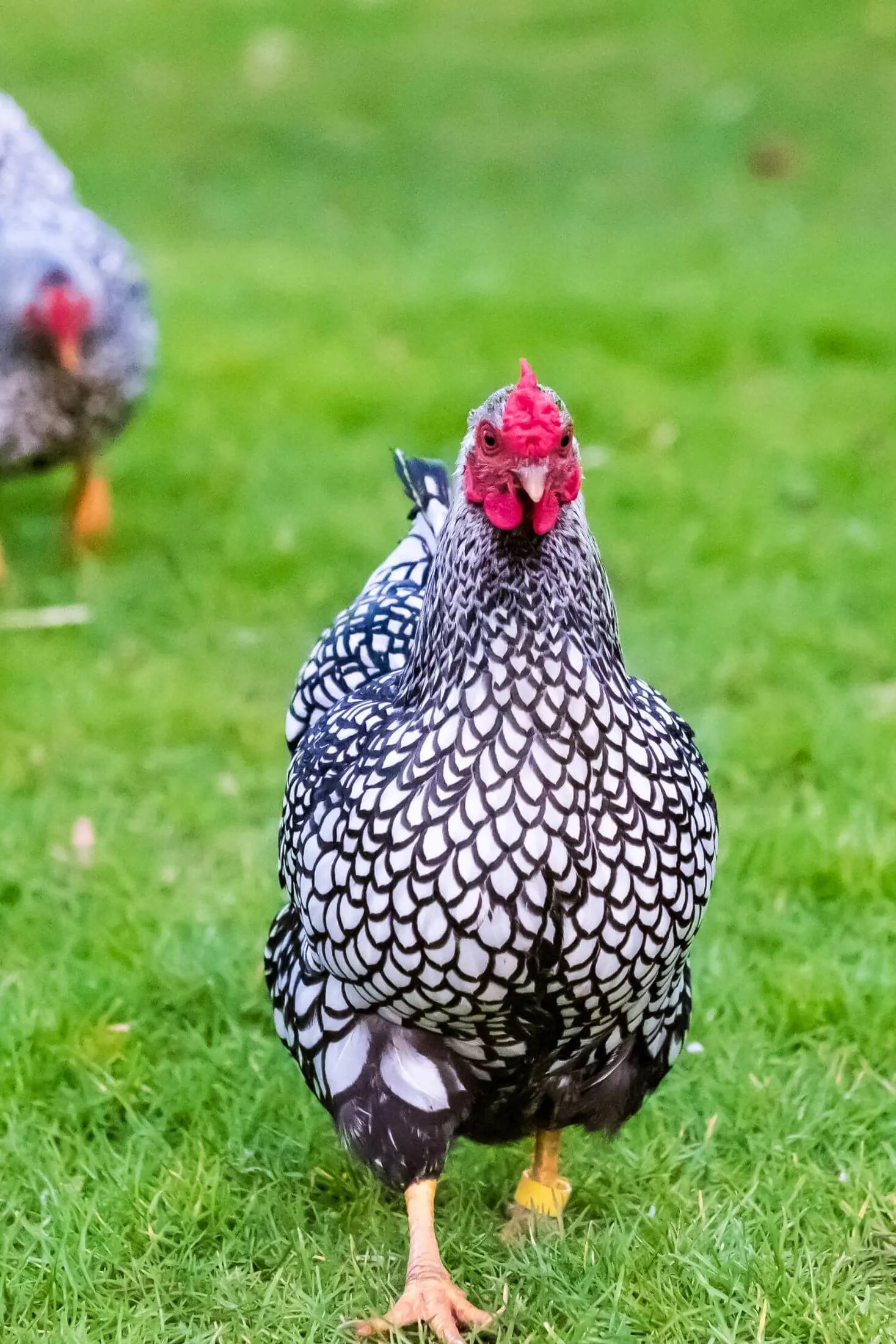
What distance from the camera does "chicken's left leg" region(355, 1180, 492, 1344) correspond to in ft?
6.85

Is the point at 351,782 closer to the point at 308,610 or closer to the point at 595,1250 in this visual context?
the point at 595,1250

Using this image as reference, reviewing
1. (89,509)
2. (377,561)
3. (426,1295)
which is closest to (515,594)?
(426,1295)

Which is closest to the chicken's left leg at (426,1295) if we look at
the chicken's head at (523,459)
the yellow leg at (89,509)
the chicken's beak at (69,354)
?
the chicken's head at (523,459)

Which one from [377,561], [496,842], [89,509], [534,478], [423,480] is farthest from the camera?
[89,509]

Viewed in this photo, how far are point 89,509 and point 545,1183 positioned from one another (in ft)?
10.6

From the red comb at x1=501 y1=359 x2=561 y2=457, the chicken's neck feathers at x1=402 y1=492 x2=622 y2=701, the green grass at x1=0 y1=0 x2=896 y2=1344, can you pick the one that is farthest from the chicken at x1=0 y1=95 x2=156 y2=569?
the red comb at x1=501 y1=359 x2=561 y2=457

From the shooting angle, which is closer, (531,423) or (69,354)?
(531,423)

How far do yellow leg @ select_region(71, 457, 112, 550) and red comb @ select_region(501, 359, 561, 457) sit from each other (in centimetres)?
341

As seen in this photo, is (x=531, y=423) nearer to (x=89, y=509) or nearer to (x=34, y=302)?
(x=34, y=302)

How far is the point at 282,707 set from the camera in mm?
4035

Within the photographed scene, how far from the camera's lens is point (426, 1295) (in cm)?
211

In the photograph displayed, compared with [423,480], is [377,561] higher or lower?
lower

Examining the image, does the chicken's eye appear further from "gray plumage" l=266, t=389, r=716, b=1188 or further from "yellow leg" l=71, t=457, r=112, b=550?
"yellow leg" l=71, t=457, r=112, b=550

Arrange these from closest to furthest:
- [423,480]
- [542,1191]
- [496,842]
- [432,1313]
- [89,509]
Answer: [496,842], [432,1313], [542,1191], [423,480], [89,509]
